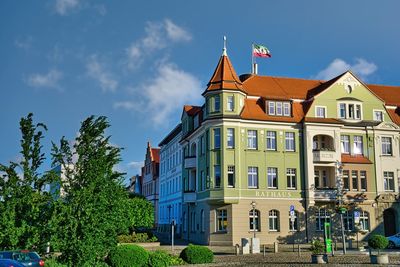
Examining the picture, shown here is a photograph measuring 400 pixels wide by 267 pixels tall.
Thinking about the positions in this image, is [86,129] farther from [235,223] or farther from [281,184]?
[281,184]

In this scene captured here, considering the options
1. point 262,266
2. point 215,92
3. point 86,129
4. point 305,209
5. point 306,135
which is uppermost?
point 215,92

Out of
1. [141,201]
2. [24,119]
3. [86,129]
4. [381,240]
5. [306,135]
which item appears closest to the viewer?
[86,129]

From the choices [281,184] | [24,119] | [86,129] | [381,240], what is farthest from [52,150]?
[281,184]

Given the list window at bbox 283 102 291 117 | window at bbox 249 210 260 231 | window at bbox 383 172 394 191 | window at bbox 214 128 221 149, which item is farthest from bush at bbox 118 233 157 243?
window at bbox 383 172 394 191

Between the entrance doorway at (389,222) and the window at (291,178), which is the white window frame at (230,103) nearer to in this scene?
the window at (291,178)

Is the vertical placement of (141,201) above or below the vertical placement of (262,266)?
above

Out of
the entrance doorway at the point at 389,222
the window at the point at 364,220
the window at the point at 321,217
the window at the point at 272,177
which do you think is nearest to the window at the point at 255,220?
the window at the point at 272,177

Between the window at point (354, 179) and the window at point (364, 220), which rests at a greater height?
the window at point (354, 179)

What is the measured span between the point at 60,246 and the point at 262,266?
11806mm

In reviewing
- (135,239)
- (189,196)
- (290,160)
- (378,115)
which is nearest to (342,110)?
(378,115)

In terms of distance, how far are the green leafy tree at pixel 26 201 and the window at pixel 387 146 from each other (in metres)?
35.3

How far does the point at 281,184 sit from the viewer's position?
1811 inches

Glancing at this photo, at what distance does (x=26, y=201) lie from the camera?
23156mm

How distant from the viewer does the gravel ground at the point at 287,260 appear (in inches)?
1110
